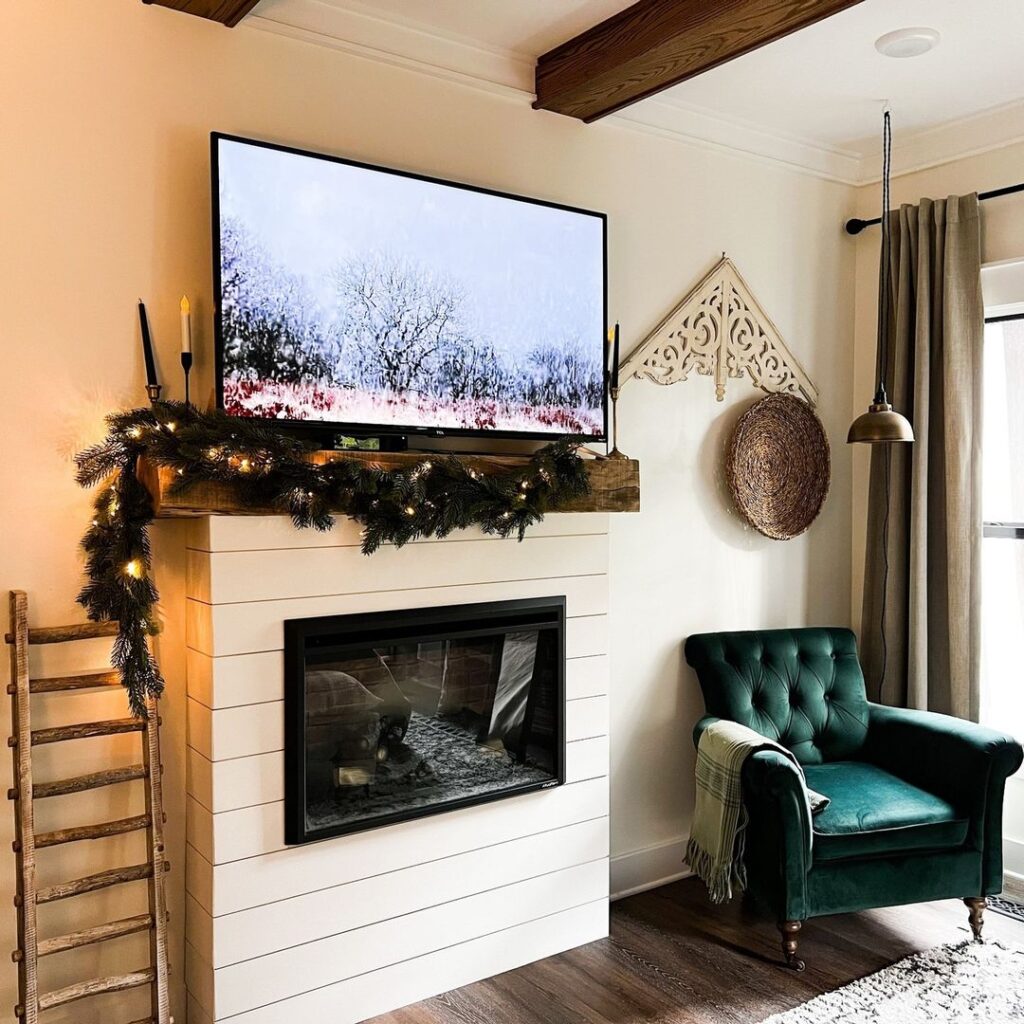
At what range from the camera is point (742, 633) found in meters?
3.50

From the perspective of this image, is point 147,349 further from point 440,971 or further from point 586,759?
point 440,971

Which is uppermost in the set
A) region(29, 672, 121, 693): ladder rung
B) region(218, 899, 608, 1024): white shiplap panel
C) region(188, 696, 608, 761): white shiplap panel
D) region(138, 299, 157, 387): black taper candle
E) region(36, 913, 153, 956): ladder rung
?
region(138, 299, 157, 387): black taper candle

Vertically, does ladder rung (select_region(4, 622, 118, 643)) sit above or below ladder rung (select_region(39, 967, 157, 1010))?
above

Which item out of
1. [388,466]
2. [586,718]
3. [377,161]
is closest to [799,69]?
[377,161]

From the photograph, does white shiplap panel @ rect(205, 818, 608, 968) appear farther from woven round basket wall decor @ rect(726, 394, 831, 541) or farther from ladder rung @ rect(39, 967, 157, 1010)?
woven round basket wall decor @ rect(726, 394, 831, 541)

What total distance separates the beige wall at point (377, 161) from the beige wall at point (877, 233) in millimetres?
58

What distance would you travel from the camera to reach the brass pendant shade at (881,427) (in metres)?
3.12

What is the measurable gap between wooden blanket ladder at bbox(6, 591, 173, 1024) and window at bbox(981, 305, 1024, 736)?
294 cm

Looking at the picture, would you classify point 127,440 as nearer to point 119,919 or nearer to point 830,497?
point 119,919

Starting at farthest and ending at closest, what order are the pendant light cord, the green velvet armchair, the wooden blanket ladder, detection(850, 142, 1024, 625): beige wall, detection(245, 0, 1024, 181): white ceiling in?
1. the pendant light cord
2. detection(850, 142, 1024, 625): beige wall
3. the green velvet armchair
4. detection(245, 0, 1024, 181): white ceiling
5. the wooden blanket ladder

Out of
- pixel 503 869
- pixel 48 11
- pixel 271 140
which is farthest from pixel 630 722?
pixel 48 11

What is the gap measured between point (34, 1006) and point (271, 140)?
7.09 ft

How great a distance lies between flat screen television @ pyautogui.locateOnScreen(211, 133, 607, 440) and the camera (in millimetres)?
2459

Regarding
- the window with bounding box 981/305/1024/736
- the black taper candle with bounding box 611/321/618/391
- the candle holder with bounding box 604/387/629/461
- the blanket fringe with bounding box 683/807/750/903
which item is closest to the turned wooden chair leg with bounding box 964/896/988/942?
the blanket fringe with bounding box 683/807/750/903
